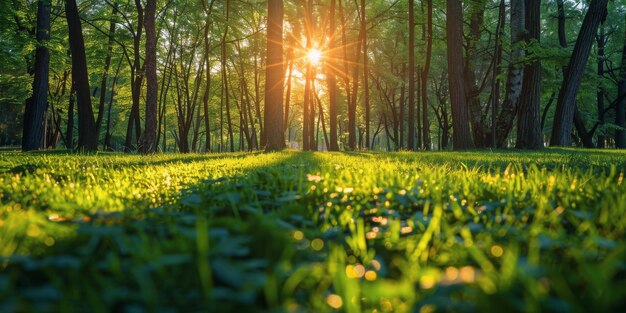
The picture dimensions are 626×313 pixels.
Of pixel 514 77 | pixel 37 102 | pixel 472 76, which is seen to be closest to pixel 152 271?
pixel 514 77

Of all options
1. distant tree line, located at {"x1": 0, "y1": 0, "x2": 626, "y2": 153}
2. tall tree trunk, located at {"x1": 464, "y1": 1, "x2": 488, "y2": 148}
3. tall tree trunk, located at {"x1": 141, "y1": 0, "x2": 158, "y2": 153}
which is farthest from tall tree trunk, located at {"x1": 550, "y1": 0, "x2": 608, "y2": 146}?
tall tree trunk, located at {"x1": 141, "y1": 0, "x2": 158, "y2": 153}

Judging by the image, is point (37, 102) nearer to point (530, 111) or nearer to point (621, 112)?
point (530, 111)

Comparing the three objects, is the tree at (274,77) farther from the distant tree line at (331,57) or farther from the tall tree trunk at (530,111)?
the tall tree trunk at (530,111)

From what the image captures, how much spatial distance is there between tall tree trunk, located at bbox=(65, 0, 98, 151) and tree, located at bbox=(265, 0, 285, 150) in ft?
19.4

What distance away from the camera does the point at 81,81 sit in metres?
13.7

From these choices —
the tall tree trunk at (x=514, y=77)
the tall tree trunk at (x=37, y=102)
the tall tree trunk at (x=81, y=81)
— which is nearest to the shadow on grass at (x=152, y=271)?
the tall tree trunk at (x=81, y=81)

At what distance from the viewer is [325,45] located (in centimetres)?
2736

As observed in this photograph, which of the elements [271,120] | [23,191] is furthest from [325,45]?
[23,191]

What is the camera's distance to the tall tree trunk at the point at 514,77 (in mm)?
15398

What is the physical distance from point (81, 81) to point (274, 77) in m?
6.38

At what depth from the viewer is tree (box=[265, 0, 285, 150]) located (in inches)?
577

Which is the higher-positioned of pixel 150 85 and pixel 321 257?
pixel 150 85

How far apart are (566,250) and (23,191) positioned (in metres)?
4.08

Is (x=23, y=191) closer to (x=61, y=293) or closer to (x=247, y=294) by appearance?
(x=61, y=293)
